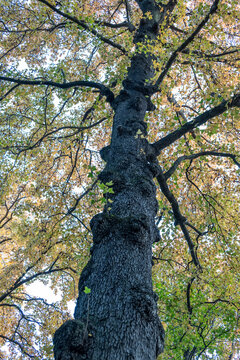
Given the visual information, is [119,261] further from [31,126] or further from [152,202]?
[31,126]

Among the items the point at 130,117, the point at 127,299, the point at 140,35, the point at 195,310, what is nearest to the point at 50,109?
the point at 140,35

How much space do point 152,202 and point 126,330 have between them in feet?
5.97

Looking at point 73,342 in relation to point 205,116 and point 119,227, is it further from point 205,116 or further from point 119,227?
point 205,116

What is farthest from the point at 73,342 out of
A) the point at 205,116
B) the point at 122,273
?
the point at 205,116

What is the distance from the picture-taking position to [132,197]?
3.19 m

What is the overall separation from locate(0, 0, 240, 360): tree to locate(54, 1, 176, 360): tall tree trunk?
0.03 ft

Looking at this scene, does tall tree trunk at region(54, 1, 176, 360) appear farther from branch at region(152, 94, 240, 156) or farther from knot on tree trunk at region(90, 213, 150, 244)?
branch at region(152, 94, 240, 156)

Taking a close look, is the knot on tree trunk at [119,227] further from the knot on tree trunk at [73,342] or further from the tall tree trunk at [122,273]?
the knot on tree trunk at [73,342]

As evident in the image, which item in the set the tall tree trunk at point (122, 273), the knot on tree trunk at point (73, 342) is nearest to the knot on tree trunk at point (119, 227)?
the tall tree trunk at point (122, 273)

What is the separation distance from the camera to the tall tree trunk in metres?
1.72

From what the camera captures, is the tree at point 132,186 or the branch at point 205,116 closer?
the tree at point 132,186

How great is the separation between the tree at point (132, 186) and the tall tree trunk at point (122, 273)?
1cm

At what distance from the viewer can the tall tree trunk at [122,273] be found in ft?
5.65

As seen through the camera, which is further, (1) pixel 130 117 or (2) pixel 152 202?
(1) pixel 130 117
